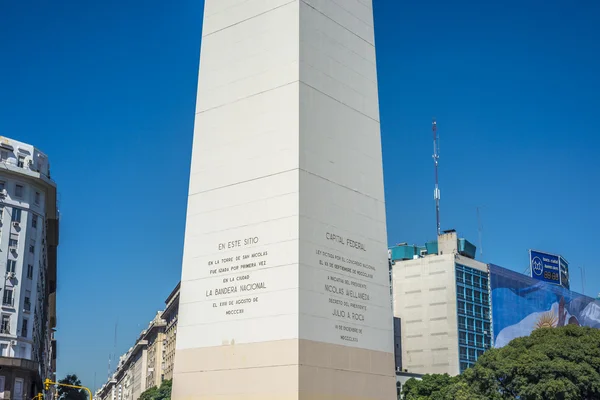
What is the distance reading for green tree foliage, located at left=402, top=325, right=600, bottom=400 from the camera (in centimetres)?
4872

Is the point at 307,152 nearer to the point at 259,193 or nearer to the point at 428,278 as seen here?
the point at 259,193

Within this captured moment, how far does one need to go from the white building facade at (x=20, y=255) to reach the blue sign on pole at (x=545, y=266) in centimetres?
7883

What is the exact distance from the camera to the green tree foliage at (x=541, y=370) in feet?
160

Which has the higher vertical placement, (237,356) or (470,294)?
(470,294)

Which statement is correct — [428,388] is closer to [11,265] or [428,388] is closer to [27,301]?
[27,301]

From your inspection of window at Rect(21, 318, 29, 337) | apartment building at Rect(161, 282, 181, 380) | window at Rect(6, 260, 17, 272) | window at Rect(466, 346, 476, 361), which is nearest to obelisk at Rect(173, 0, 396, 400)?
window at Rect(6, 260, 17, 272)

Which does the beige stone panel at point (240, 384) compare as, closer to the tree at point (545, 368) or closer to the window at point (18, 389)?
the tree at point (545, 368)

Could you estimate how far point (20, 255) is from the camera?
59500 millimetres

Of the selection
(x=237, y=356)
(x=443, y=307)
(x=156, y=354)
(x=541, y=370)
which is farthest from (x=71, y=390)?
(x=237, y=356)

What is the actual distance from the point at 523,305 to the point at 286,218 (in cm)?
9751

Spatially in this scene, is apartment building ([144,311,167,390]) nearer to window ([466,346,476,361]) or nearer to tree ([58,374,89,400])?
tree ([58,374,89,400])

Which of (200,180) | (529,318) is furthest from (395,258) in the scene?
(200,180)

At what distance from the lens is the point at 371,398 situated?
1992 cm

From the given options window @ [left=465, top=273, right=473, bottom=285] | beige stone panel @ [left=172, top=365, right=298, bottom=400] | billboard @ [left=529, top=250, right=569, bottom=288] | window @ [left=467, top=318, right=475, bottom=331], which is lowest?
beige stone panel @ [left=172, top=365, right=298, bottom=400]
